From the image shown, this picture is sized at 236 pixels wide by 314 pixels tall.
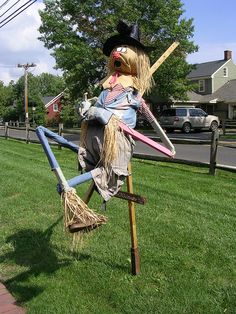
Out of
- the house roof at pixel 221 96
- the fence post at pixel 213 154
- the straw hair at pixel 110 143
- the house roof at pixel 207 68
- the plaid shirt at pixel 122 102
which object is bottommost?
the fence post at pixel 213 154

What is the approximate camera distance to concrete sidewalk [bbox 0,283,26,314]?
3.86m

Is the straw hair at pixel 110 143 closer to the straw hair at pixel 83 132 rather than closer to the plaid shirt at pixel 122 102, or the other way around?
the plaid shirt at pixel 122 102

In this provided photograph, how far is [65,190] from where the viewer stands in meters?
3.45

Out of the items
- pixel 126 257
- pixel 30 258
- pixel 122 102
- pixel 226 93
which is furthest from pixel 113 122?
pixel 226 93

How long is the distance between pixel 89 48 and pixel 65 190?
95.4ft

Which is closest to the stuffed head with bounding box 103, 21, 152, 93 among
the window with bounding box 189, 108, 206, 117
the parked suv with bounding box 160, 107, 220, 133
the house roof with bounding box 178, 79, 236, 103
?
the parked suv with bounding box 160, 107, 220, 133

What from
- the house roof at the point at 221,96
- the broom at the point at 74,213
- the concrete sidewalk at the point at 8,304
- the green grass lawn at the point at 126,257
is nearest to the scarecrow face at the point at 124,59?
the broom at the point at 74,213

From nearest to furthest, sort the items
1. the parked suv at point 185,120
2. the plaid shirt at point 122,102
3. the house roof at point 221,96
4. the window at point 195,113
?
the plaid shirt at point 122,102, the parked suv at point 185,120, the window at point 195,113, the house roof at point 221,96

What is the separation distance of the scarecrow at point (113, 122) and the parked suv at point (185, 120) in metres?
26.4

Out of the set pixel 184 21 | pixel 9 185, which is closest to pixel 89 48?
pixel 184 21

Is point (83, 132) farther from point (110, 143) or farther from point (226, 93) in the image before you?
point (226, 93)

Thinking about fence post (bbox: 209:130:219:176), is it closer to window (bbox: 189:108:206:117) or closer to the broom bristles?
the broom bristles

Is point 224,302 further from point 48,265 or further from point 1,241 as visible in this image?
point 1,241

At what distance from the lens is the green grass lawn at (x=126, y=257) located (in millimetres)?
3785
